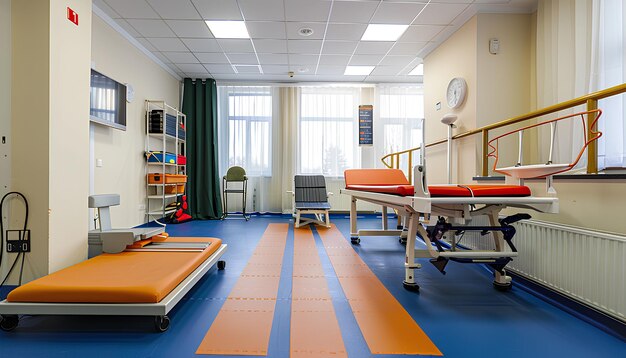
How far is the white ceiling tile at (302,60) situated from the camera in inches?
185

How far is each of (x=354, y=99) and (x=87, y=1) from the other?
4785 millimetres

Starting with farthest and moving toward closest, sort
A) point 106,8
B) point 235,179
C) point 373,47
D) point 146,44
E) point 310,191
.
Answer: point 235,179, point 310,191, point 373,47, point 146,44, point 106,8

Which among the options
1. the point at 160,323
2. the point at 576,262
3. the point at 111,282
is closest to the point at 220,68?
the point at 111,282

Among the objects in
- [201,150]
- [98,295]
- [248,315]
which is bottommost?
[248,315]

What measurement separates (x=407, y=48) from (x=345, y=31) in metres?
1.18

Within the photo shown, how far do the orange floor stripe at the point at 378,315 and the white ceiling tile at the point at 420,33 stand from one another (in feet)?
10.9

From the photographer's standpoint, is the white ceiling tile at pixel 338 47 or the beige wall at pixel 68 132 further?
the white ceiling tile at pixel 338 47

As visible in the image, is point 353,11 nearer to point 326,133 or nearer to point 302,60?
point 302,60

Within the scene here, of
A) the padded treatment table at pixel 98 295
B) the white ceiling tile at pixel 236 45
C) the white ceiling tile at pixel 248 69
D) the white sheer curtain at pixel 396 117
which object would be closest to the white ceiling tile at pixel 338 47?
the white ceiling tile at pixel 236 45

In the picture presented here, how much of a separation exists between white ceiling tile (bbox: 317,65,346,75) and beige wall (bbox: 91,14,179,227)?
2998 mm

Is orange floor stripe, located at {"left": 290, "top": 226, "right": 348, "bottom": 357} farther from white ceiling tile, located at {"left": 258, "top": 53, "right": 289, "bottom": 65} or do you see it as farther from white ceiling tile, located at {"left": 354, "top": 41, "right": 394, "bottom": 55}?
white ceiling tile, located at {"left": 258, "top": 53, "right": 289, "bottom": 65}

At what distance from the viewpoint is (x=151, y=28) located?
3797mm

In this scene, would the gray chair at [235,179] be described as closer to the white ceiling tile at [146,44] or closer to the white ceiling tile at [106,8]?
the white ceiling tile at [146,44]

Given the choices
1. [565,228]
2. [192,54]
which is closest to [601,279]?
[565,228]
